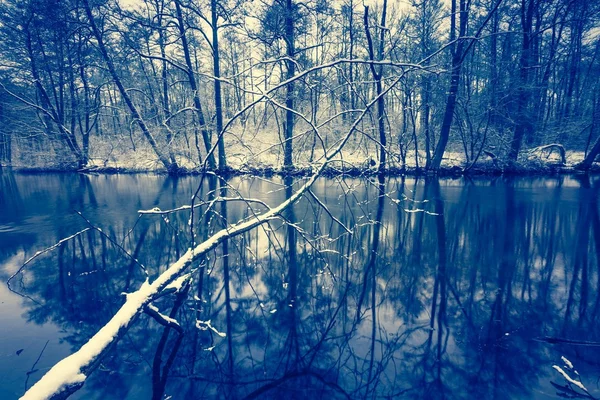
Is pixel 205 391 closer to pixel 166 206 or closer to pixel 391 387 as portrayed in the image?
pixel 391 387

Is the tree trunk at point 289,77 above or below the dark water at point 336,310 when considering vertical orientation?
above

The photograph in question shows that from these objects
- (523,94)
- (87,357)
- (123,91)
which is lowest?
(87,357)

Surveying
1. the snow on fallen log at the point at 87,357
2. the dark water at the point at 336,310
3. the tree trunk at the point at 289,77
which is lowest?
the dark water at the point at 336,310

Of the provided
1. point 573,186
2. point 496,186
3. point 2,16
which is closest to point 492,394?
point 496,186

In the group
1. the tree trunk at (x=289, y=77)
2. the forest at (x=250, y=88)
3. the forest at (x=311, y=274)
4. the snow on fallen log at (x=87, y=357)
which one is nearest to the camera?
the snow on fallen log at (x=87, y=357)

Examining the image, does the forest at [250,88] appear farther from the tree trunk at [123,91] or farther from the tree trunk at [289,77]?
the tree trunk at [289,77]

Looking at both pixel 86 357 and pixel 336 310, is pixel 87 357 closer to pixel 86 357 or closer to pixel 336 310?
pixel 86 357

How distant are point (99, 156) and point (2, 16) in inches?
362

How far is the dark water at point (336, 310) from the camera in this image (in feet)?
9.59

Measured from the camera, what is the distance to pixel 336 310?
4.15 m

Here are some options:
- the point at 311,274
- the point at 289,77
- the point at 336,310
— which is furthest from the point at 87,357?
the point at 289,77

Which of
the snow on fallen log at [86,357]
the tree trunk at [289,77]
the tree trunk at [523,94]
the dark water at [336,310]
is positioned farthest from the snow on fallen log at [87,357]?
the tree trunk at [523,94]

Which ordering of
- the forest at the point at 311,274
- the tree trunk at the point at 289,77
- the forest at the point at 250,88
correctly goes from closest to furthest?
1. the forest at the point at 311,274
2. the tree trunk at the point at 289,77
3. the forest at the point at 250,88

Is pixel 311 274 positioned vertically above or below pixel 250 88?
below
